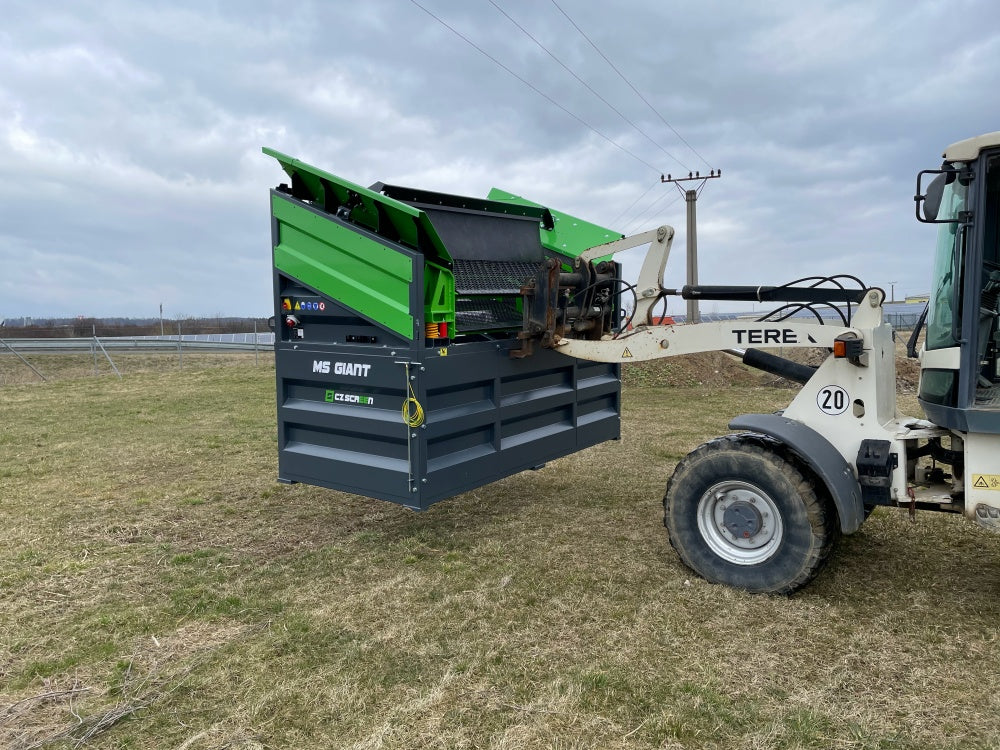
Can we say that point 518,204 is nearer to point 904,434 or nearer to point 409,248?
point 409,248

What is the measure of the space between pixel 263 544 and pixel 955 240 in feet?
15.4

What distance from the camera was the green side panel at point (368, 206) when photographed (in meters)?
4.23

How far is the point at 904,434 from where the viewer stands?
12.7 ft

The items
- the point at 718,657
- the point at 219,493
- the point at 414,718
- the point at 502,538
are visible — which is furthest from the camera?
the point at 219,493

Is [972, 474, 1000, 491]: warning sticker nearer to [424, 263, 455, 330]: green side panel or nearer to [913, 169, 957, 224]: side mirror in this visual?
[913, 169, 957, 224]: side mirror

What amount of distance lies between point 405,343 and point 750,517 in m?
2.26

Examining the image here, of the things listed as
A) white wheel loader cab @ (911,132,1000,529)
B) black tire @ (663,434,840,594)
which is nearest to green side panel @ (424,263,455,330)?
black tire @ (663,434,840,594)

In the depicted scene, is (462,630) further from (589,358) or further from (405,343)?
(589,358)

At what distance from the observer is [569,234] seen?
5930 millimetres

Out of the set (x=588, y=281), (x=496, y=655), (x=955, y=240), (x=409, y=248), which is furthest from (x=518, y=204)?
(x=496, y=655)

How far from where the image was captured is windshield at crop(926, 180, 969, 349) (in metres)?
3.62

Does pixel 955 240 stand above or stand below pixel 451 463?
above

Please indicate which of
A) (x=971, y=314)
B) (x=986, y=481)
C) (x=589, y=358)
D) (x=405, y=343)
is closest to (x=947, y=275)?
(x=971, y=314)

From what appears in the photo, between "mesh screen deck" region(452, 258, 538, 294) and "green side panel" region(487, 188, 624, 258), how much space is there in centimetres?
41
